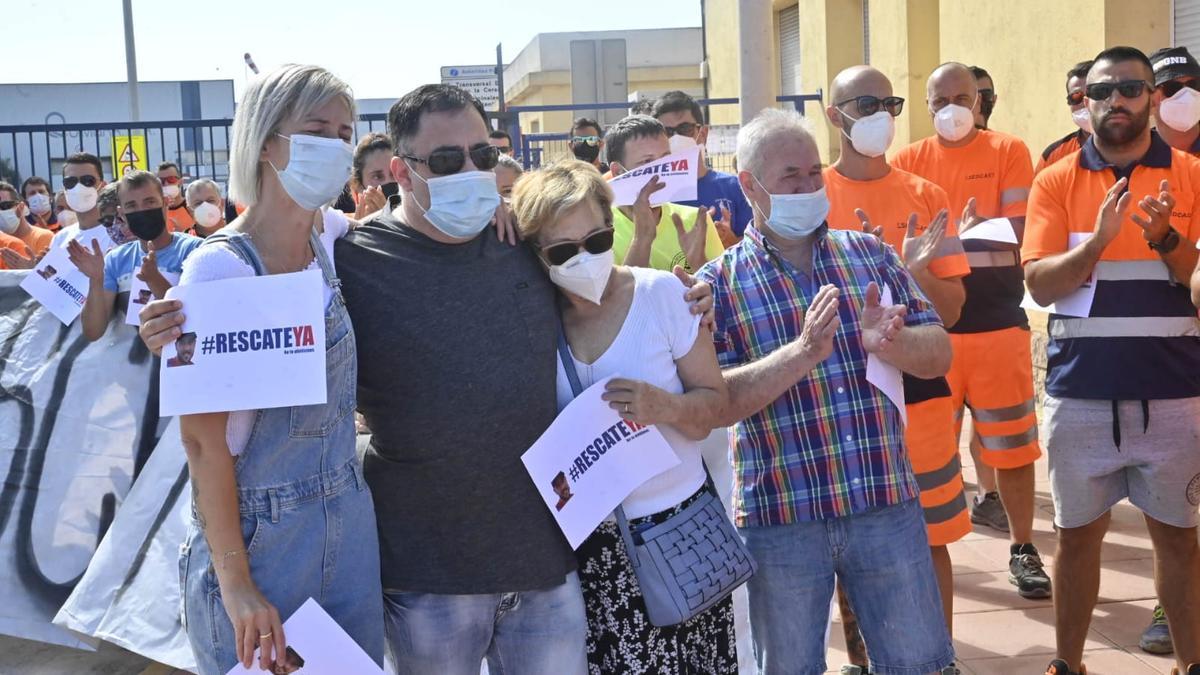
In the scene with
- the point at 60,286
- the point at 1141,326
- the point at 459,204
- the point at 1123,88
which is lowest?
the point at 1141,326

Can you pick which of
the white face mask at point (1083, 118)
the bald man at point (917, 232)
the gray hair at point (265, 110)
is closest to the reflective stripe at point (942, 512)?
the bald man at point (917, 232)

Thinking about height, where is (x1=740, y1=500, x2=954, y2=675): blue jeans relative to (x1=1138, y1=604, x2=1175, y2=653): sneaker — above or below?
above

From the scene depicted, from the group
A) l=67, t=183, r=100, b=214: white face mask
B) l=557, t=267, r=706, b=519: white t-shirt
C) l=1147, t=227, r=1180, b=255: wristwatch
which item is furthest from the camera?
l=67, t=183, r=100, b=214: white face mask

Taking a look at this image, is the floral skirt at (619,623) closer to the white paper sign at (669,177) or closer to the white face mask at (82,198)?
the white paper sign at (669,177)

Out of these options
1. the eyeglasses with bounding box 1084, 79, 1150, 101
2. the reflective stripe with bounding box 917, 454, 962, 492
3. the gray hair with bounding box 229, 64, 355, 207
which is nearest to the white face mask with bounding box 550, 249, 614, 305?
the gray hair with bounding box 229, 64, 355, 207

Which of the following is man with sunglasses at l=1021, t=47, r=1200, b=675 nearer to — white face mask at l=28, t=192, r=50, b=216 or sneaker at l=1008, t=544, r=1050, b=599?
sneaker at l=1008, t=544, r=1050, b=599

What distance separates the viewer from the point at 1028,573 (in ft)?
18.3

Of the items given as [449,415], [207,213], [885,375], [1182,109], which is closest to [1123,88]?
[1182,109]

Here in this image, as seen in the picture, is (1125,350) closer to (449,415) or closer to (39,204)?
(449,415)

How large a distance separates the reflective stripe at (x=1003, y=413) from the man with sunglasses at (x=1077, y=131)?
1.16 m

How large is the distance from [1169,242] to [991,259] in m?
1.99

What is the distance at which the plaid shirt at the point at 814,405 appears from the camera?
3.36 meters

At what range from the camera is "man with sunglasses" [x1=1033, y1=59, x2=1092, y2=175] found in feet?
19.6

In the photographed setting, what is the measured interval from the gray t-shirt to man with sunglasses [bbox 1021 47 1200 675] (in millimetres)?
2188
